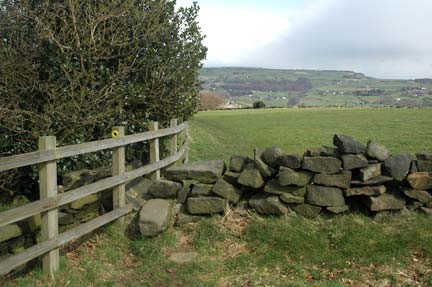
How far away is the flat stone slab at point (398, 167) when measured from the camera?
7.10 m

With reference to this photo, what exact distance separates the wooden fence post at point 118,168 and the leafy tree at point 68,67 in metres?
1.82

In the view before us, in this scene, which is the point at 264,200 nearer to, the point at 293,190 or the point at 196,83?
the point at 293,190

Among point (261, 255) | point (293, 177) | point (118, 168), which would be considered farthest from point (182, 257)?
point (293, 177)

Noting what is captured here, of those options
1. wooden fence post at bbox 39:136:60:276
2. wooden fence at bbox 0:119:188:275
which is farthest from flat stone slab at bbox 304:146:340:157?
wooden fence post at bbox 39:136:60:276

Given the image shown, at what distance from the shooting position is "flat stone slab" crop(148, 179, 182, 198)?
7.90 m

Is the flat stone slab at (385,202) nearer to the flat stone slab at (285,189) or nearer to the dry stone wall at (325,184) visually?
the dry stone wall at (325,184)

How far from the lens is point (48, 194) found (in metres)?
5.62

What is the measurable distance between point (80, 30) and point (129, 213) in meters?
3.85

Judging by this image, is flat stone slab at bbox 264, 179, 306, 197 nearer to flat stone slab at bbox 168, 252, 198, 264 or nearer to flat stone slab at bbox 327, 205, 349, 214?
flat stone slab at bbox 327, 205, 349, 214

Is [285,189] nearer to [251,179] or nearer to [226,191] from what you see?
[251,179]

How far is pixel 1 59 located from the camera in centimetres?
867

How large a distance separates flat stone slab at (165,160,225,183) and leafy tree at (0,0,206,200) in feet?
7.33

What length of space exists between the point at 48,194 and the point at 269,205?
337 cm

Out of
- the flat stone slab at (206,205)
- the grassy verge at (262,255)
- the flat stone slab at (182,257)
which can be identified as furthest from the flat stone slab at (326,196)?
the flat stone slab at (182,257)
